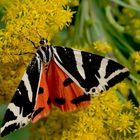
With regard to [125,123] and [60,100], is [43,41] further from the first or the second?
[125,123]

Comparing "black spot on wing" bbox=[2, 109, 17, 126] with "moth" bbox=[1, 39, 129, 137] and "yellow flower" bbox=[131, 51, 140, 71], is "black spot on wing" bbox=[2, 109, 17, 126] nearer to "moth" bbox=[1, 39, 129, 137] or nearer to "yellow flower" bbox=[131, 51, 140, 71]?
"moth" bbox=[1, 39, 129, 137]

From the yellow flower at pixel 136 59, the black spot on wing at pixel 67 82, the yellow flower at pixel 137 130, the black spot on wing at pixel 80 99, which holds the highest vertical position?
the yellow flower at pixel 136 59

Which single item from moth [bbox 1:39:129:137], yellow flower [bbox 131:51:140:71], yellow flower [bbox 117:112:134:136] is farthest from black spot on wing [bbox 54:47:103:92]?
yellow flower [bbox 131:51:140:71]

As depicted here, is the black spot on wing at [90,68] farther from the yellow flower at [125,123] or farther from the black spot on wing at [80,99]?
the yellow flower at [125,123]

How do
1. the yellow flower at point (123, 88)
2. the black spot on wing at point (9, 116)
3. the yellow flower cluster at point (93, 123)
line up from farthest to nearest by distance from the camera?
the yellow flower at point (123, 88), the yellow flower cluster at point (93, 123), the black spot on wing at point (9, 116)

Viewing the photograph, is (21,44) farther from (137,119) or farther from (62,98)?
(137,119)

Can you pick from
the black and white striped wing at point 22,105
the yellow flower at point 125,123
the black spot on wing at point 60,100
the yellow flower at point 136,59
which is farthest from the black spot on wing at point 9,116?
the yellow flower at point 136,59

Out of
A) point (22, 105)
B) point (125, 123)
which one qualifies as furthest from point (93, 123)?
point (22, 105)
